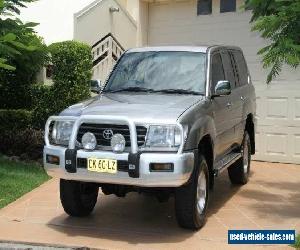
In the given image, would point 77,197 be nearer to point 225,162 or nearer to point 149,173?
point 149,173

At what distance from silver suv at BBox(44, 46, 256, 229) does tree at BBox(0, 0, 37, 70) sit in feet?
7.05

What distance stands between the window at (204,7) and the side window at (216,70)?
563cm

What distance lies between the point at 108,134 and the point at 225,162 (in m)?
2.28

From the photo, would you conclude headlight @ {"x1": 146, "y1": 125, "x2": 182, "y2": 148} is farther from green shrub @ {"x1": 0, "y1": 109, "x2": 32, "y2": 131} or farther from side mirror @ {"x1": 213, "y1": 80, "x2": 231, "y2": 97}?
green shrub @ {"x1": 0, "y1": 109, "x2": 32, "y2": 131}

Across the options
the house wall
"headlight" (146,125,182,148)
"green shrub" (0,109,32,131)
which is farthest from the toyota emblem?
the house wall

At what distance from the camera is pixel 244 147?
30.4 ft

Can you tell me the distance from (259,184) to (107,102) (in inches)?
156

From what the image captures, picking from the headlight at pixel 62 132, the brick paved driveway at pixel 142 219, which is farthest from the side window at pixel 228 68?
the headlight at pixel 62 132

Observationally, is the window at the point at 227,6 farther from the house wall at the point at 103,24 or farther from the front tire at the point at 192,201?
the front tire at the point at 192,201

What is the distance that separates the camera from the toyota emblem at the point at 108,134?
605cm

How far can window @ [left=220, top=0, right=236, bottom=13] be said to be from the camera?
1302 cm

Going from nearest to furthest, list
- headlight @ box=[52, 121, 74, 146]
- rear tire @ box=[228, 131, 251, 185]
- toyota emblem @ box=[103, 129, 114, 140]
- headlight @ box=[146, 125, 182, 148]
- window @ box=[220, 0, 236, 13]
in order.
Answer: headlight @ box=[146, 125, 182, 148]
toyota emblem @ box=[103, 129, 114, 140]
headlight @ box=[52, 121, 74, 146]
rear tire @ box=[228, 131, 251, 185]
window @ box=[220, 0, 236, 13]

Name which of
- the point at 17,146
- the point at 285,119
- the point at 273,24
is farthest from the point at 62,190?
the point at 285,119

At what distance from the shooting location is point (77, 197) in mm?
6852
